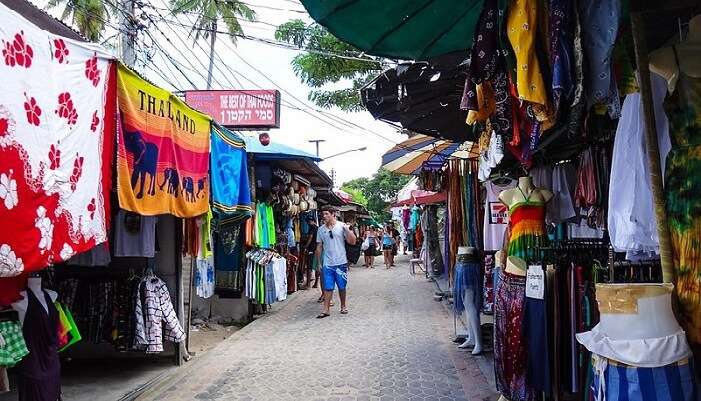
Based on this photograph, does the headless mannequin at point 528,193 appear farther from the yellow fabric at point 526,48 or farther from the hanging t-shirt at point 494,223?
the yellow fabric at point 526,48

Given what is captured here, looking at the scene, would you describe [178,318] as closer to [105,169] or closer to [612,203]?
[105,169]

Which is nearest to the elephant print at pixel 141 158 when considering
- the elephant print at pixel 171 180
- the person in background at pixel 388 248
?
the elephant print at pixel 171 180

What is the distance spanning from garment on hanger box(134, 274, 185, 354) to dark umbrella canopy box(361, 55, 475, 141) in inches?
124

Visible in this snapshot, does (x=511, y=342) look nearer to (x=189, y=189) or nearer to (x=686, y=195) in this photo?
(x=686, y=195)

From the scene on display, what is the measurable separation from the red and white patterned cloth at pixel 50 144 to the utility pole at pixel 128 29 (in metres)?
7.44

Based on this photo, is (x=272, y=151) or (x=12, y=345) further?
(x=272, y=151)

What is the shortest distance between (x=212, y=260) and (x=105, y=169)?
17.6 ft

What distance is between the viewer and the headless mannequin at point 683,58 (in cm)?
226

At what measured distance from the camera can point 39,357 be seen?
351cm

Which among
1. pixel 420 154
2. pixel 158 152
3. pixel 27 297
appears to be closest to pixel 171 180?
pixel 158 152

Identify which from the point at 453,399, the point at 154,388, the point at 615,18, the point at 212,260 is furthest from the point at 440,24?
the point at 212,260

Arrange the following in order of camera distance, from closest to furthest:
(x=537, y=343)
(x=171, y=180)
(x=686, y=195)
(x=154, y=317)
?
(x=686, y=195)
(x=537, y=343)
(x=171, y=180)
(x=154, y=317)

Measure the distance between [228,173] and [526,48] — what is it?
469 cm

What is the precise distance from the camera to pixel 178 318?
636 cm
